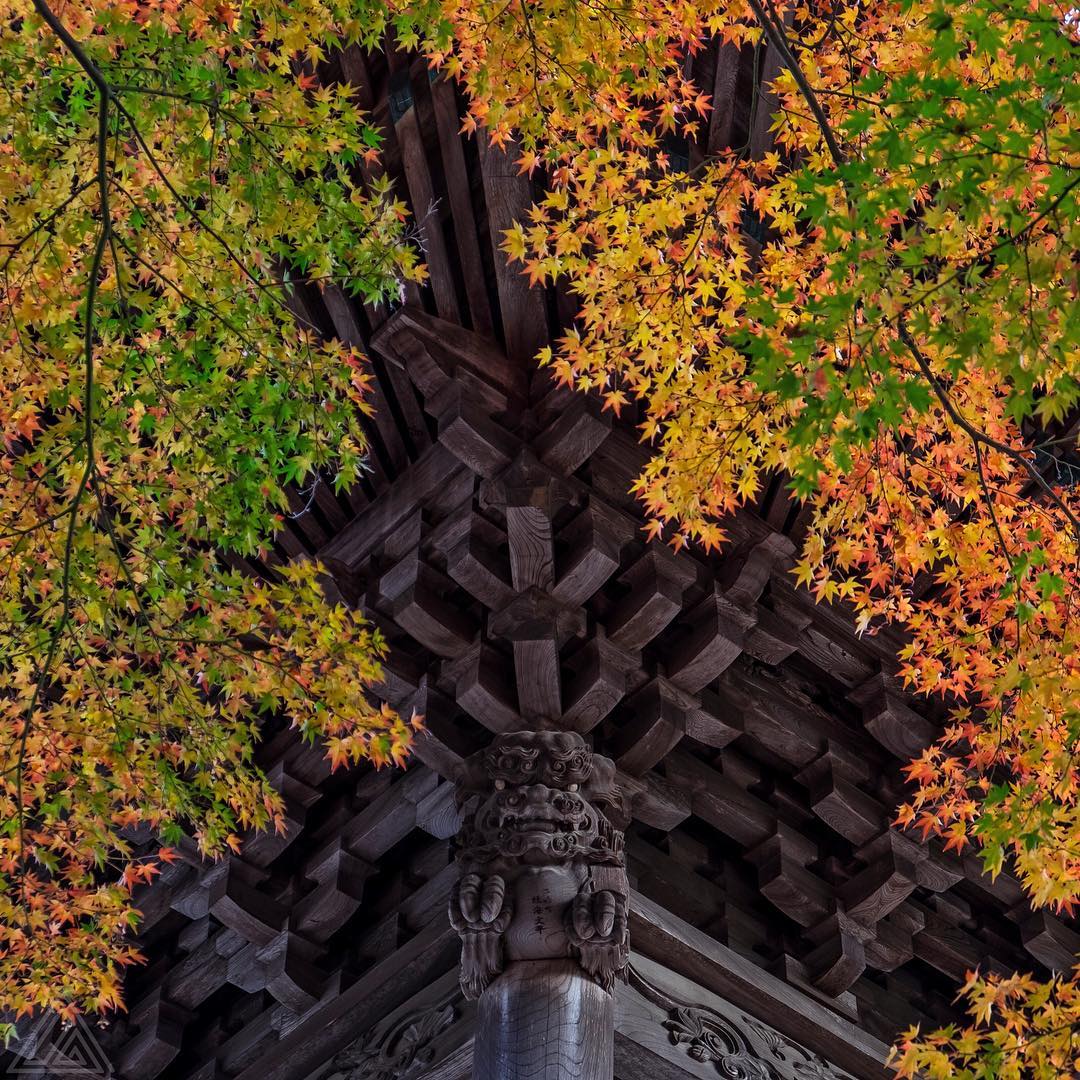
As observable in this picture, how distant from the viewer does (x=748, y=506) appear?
16.4ft

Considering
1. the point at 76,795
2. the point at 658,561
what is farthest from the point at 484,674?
the point at 76,795

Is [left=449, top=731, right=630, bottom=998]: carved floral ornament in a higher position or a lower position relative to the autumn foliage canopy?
lower

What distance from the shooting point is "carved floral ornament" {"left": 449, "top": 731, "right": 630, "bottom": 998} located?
4.33 meters

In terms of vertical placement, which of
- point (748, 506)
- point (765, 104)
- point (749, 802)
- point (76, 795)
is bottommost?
point (76, 795)

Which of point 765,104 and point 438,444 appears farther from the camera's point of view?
point 438,444

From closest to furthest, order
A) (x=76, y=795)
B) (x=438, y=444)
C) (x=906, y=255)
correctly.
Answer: (x=906, y=255)
(x=76, y=795)
(x=438, y=444)

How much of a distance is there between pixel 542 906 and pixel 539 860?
16 cm

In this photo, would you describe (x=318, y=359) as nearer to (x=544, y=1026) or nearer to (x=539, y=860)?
(x=539, y=860)

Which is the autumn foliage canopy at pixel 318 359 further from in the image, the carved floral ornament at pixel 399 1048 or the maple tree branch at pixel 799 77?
the carved floral ornament at pixel 399 1048

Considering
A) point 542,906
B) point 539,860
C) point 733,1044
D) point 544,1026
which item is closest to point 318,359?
point 539,860

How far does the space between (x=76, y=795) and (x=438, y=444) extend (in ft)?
6.33

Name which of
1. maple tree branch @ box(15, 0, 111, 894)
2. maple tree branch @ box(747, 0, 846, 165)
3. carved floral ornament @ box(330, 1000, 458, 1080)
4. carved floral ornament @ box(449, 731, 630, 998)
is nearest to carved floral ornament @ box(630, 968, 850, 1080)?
carved floral ornament @ box(449, 731, 630, 998)

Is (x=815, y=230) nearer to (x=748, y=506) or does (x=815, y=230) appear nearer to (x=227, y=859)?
(x=748, y=506)

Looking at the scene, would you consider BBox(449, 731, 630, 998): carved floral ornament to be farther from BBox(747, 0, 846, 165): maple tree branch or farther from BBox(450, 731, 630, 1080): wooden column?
BBox(747, 0, 846, 165): maple tree branch
